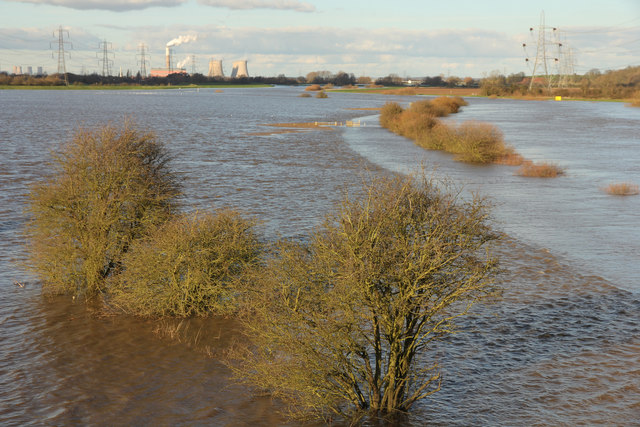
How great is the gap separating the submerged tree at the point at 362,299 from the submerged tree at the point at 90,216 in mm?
6508

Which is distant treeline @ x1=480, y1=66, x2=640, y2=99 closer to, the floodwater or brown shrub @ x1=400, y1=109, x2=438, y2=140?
brown shrub @ x1=400, y1=109, x2=438, y2=140

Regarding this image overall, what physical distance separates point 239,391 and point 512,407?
4856 millimetres

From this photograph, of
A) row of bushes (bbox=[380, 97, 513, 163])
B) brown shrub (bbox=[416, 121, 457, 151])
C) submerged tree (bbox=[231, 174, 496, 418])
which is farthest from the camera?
brown shrub (bbox=[416, 121, 457, 151])

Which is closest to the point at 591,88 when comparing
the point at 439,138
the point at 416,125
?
the point at 416,125

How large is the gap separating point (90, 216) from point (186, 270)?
3.42m

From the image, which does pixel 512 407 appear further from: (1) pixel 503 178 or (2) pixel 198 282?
(1) pixel 503 178

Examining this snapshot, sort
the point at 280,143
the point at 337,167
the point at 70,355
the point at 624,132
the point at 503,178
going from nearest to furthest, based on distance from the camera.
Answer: the point at 70,355, the point at 503,178, the point at 337,167, the point at 280,143, the point at 624,132

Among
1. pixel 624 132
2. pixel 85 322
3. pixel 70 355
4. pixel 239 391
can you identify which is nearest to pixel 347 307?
pixel 239 391

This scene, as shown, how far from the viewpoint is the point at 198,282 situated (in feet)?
45.3

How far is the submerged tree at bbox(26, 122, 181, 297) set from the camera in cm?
1533

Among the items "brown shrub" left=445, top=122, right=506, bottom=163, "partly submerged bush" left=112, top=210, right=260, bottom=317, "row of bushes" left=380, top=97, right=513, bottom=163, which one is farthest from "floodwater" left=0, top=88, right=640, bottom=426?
"row of bushes" left=380, top=97, right=513, bottom=163

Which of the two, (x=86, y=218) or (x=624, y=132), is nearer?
(x=86, y=218)

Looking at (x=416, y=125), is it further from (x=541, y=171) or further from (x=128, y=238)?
(x=128, y=238)

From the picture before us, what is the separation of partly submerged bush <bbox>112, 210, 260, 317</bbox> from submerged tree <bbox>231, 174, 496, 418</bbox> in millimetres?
3674
